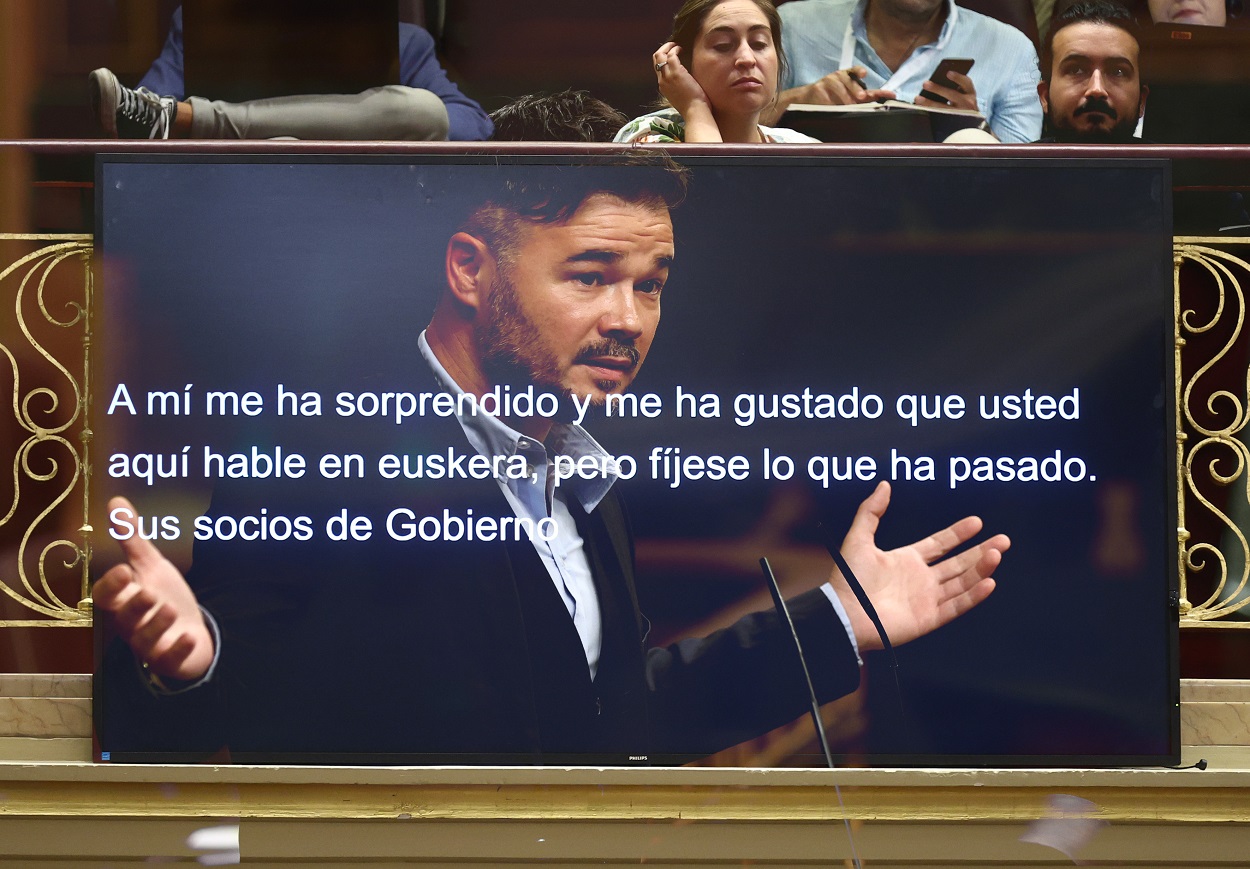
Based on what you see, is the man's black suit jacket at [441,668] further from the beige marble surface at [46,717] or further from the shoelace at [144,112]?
the shoelace at [144,112]

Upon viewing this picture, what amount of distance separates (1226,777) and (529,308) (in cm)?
267

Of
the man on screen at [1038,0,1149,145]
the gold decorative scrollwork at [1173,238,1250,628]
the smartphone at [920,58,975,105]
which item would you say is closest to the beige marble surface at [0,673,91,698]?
the smartphone at [920,58,975,105]

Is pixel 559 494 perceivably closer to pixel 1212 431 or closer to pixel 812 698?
pixel 812 698

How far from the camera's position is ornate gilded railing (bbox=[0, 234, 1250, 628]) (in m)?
4.22

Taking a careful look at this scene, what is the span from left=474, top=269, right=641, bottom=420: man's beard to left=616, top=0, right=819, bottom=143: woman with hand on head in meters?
0.82

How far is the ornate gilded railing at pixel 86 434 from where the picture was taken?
422cm

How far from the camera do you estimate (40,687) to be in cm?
430

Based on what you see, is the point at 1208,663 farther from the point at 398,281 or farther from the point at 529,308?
the point at 398,281

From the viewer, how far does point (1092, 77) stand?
4.57 meters

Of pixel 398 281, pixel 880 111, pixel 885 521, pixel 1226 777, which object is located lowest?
pixel 1226 777

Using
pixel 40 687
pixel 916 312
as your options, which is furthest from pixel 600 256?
pixel 40 687

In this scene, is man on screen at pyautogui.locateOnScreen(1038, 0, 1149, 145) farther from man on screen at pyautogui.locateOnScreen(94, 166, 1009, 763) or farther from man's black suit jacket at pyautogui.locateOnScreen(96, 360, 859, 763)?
man's black suit jacket at pyautogui.locateOnScreen(96, 360, 859, 763)

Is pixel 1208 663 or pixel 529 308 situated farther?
pixel 1208 663

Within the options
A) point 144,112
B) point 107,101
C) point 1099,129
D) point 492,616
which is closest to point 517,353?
point 492,616
